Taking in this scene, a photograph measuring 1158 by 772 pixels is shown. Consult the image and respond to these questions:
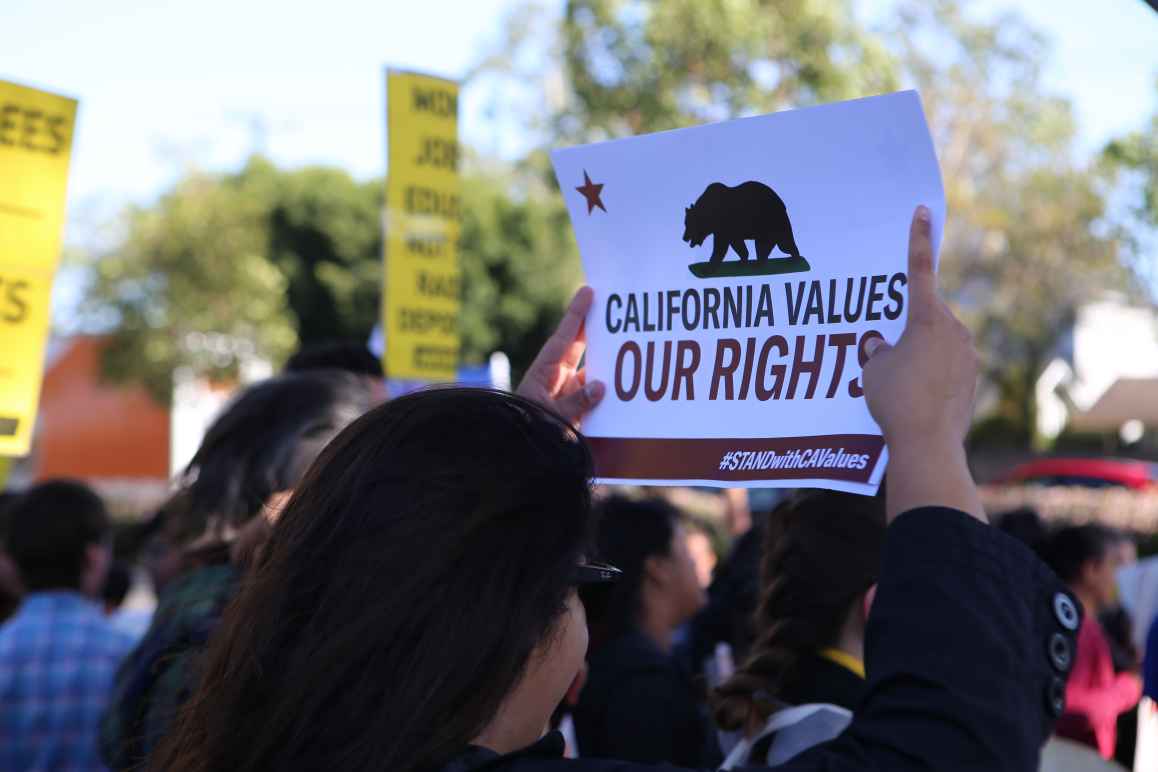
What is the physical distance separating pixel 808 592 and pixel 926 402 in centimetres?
146

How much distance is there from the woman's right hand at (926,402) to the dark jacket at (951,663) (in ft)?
0.11

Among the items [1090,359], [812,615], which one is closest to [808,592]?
[812,615]

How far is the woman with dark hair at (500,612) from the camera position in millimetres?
1230

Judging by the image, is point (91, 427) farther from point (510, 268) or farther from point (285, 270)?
point (510, 268)

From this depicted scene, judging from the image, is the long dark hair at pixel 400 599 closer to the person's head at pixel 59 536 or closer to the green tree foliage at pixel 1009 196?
the person's head at pixel 59 536

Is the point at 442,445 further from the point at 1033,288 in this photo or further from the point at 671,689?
the point at 1033,288

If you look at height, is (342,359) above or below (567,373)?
above

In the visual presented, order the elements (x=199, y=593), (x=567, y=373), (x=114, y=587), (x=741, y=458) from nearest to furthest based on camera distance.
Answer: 1. (x=741, y=458)
2. (x=567, y=373)
3. (x=199, y=593)
4. (x=114, y=587)

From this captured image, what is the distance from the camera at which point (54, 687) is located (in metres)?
3.57

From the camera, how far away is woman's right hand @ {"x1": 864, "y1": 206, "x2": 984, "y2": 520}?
134 centimetres

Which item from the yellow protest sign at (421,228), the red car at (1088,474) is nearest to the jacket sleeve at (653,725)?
the yellow protest sign at (421,228)

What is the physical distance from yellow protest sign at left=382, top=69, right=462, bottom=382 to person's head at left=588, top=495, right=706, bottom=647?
1.61 metres

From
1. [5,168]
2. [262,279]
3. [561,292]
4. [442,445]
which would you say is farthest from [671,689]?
[561,292]

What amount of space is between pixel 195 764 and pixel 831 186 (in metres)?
1.02
